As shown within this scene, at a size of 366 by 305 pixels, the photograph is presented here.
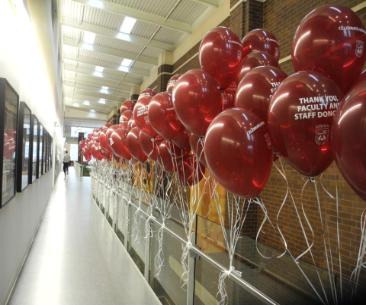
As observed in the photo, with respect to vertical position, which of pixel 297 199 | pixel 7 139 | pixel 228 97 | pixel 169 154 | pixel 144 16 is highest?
pixel 144 16

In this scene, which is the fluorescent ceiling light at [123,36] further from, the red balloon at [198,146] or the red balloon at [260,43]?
the red balloon at [198,146]

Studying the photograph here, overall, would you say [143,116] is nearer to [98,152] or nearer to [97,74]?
[98,152]

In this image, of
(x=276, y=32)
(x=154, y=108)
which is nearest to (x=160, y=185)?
(x=154, y=108)

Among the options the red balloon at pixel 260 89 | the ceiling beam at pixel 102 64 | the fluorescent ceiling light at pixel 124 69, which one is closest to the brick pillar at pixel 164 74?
the ceiling beam at pixel 102 64

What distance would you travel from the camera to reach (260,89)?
1873mm

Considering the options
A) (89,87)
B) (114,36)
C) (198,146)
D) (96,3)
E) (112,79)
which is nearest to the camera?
(198,146)

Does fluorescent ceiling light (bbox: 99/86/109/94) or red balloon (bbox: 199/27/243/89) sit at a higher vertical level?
fluorescent ceiling light (bbox: 99/86/109/94)

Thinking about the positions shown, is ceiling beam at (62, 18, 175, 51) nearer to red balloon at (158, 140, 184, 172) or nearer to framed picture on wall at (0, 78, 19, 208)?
framed picture on wall at (0, 78, 19, 208)

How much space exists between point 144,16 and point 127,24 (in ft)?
3.39

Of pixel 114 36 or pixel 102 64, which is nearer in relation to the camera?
pixel 114 36

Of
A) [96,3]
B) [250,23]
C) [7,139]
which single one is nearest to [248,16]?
[250,23]

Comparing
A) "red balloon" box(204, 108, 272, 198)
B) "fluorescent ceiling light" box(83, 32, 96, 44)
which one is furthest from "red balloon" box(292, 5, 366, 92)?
"fluorescent ceiling light" box(83, 32, 96, 44)

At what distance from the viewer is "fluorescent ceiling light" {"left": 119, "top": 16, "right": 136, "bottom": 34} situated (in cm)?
799

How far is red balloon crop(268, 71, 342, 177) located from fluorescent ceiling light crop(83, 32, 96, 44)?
28.7 feet
